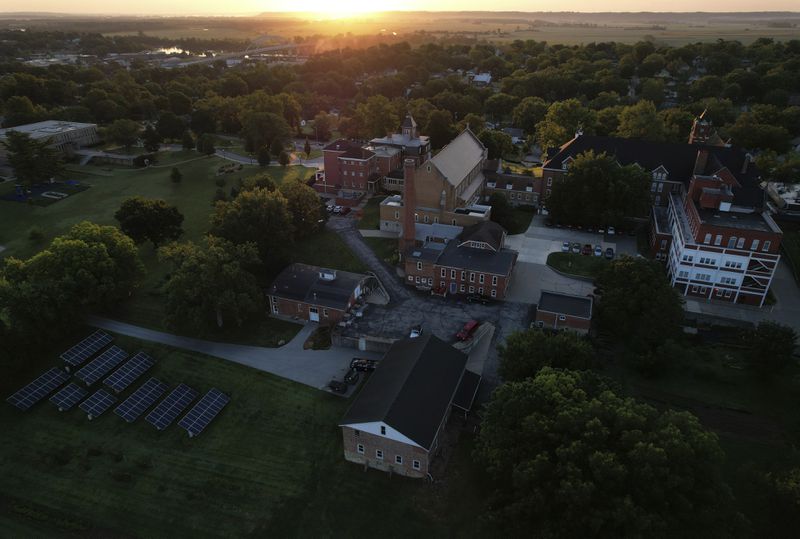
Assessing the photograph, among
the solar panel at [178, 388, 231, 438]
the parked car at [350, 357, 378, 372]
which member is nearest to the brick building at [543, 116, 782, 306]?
the parked car at [350, 357, 378, 372]

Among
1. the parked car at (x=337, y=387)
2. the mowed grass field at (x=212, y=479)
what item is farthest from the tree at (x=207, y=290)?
the parked car at (x=337, y=387)

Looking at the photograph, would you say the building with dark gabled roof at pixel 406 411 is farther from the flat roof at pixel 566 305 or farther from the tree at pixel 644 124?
the tree at pixel 644 124

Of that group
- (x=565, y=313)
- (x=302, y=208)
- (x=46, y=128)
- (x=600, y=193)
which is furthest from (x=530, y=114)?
(x=46, y=128)

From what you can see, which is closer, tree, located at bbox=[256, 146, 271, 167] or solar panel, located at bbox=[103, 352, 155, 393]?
solar panel, located at bbox=[103, 352, 155, 393]

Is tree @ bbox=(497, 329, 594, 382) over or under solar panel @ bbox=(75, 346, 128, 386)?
over

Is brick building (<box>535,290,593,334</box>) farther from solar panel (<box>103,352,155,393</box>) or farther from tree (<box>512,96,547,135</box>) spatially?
tree (<box>512,96,547,135</box>)

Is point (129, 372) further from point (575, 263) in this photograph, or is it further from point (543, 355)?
point (575, 263)
